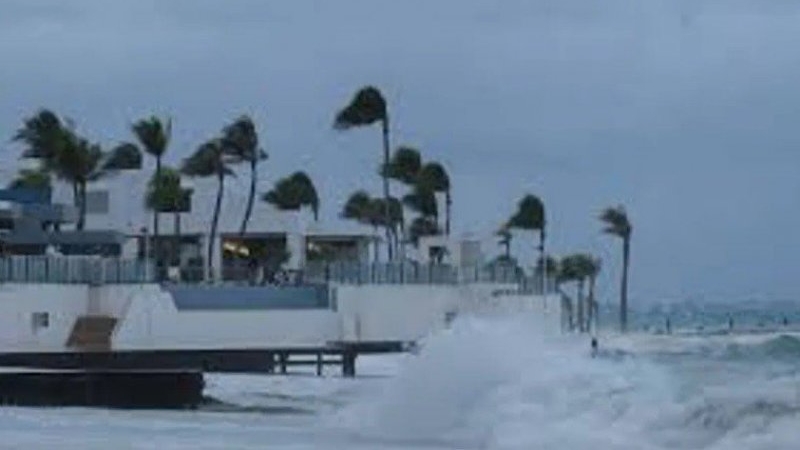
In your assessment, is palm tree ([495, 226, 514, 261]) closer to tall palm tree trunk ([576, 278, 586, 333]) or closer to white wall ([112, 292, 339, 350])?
tall palm tree trunk ([576, 278, 586, 333])

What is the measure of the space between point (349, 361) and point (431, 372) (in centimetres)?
2640

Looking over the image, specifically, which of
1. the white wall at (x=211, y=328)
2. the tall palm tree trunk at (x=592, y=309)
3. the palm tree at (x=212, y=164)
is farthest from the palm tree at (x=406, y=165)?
the white wall at (x=211, y=328)

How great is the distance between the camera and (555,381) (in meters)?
31.8

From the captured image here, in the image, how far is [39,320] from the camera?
2115 inches

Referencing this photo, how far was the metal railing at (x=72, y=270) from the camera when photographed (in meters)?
54.1

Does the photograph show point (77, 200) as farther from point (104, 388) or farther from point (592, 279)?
point (592, 279)

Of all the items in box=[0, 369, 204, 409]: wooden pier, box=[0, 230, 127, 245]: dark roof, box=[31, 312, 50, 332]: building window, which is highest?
box=[0, 230, 127, 245]: dark roof

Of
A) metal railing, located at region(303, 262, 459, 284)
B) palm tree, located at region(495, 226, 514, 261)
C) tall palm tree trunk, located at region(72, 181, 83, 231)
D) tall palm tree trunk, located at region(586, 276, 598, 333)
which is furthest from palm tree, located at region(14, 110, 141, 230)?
tall palm tree trunk, located at region(586, 276, 598, 333)

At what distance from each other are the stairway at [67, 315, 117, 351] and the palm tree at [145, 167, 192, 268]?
21532mm

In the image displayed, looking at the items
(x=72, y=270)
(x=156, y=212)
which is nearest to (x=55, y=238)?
(x=72, y=270)

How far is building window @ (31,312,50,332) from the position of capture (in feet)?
176

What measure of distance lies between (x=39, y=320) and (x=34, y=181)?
2611 cm

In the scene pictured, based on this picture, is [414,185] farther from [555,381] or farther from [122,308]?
[555,381]

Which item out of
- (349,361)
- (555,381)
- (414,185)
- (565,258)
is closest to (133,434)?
(555,381)
